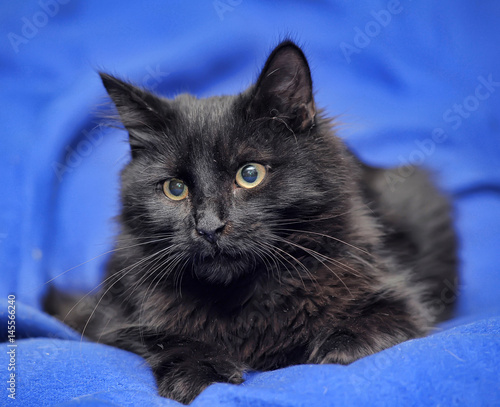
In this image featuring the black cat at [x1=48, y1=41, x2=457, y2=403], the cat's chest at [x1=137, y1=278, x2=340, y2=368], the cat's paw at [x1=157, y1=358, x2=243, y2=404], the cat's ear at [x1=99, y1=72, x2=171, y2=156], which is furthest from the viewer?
the cat's ear at [x1=99, y1=72, x2=171, y2=156]

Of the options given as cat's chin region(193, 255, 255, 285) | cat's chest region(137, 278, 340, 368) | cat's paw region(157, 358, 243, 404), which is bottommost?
cat's paw region(157, 358, 243, 404)

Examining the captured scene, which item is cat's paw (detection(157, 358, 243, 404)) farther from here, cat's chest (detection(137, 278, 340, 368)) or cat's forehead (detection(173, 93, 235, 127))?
cat's forehead (detection(173, 93, 235, 127))

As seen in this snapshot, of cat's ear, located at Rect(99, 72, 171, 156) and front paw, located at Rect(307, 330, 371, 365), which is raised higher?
cat's ear, located at Rect(99, 72, 171, 156)

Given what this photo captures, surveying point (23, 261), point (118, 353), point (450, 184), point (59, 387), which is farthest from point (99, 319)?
point (450, 184)

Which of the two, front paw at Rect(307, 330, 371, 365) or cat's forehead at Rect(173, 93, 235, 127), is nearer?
front paw at Rect(307, 330, 371, 365)

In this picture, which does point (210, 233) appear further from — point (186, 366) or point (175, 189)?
point (186, 366)

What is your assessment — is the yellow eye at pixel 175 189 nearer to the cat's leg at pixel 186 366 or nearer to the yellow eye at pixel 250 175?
the yellow eye at pixel 250 175

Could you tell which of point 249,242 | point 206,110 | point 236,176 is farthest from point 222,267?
point 206,110

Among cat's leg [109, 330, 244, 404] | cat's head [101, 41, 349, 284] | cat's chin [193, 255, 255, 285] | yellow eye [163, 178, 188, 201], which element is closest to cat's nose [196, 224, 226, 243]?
cat's head [101, 41, 349, 284]
